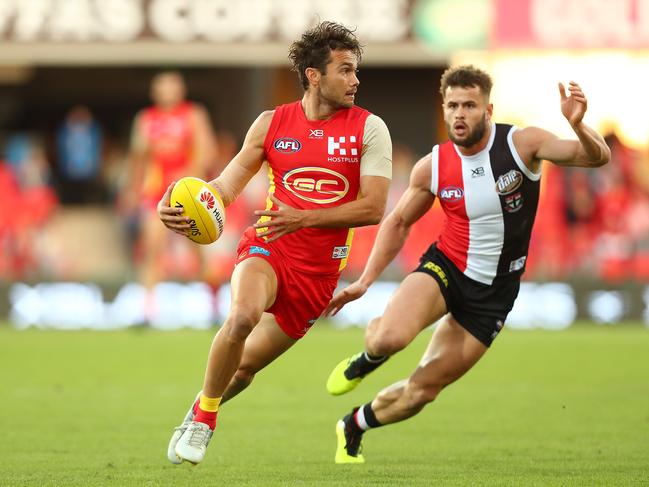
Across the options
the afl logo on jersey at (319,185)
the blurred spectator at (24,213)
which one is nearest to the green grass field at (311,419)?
the afl logo on jersey at (319,185)

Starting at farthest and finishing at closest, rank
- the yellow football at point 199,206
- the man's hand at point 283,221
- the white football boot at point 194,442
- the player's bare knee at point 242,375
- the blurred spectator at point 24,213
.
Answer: the blurred spectator at point 24,213, the player's bare knee at point 242,375, the yellow football at point 199,206, the man's hand at point 283,221, the white football boot at point 194,442

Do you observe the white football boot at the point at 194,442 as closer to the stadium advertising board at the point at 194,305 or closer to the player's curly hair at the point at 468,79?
the player's curly hair at the point at 468,79

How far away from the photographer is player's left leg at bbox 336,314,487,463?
7.36 metres

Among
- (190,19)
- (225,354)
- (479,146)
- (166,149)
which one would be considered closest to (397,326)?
(225,354)

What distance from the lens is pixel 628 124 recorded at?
82.1 feet

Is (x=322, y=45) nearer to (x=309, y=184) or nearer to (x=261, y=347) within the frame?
(x=309, y=184)

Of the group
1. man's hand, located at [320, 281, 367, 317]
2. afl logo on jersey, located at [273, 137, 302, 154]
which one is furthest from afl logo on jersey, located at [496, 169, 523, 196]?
afl logo on jersey, located at [273, 137, 302, 154]

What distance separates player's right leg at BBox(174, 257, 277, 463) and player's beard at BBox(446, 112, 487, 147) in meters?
1.42

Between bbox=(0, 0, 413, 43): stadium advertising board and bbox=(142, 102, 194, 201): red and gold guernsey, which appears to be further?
bbox=(0, 0, 413, 43): stadium advertising board

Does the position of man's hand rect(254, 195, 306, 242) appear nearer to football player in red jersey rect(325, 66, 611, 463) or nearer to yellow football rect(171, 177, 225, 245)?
yellow football rect(171, 177, 225, 245)

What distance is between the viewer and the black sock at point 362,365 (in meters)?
7.42

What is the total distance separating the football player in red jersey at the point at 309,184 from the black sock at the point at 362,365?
40 cm

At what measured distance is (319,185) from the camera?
23.9ft

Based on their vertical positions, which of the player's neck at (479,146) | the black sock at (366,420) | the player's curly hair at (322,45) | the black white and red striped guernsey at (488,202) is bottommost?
the black sock at (366,420)
